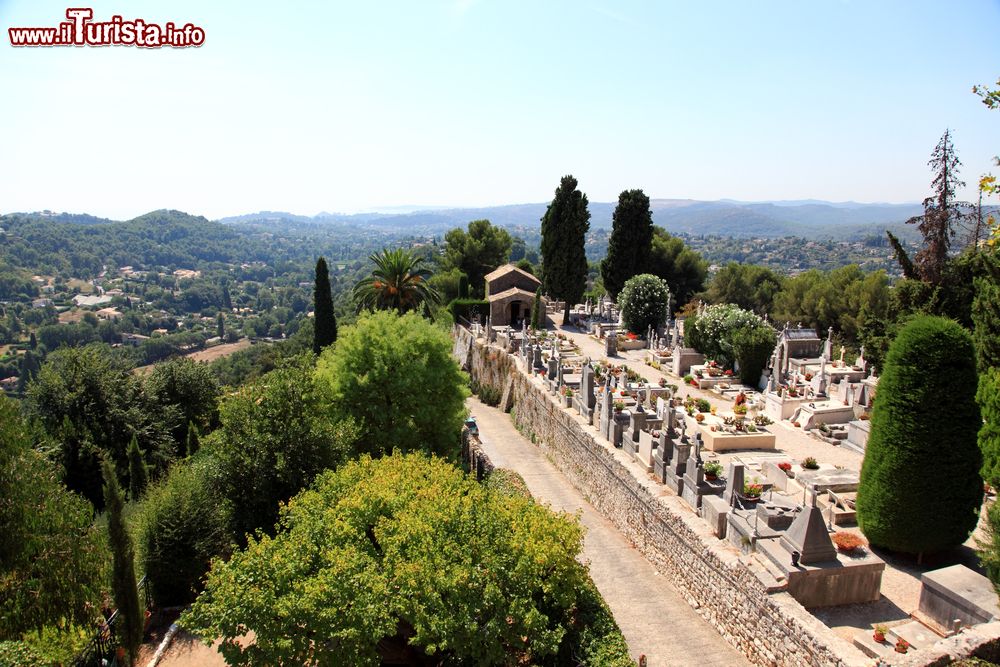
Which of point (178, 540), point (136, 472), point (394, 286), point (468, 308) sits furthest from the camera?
point (468, 308)

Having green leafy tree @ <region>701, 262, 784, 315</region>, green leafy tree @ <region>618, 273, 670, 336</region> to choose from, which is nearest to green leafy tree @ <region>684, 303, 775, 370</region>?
green leafy tree @ <region>618, 273, 670, 336</region>

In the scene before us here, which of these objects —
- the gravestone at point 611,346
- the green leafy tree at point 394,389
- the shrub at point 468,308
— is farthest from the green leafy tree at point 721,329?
the shrub at point 468,308

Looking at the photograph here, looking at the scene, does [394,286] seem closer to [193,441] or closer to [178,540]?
[193,441]

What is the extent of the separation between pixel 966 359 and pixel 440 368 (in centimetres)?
1349

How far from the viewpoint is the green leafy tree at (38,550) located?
10234 mm

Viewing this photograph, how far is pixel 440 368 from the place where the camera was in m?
19.6

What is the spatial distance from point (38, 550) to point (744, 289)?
173 feet

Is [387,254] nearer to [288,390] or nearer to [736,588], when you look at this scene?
[288,390]

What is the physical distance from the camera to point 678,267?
5166 cm

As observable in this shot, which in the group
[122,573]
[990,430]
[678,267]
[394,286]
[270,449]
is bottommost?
[122,573]

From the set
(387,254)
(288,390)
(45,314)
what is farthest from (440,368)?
(45,314)

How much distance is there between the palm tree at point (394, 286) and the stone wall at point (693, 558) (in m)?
14.2

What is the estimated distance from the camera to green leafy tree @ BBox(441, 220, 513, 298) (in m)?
53.3

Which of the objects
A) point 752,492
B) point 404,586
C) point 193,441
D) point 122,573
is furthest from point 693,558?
point 193,441
